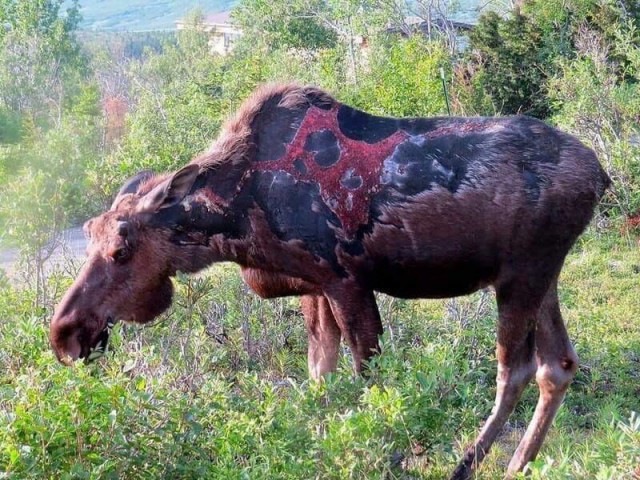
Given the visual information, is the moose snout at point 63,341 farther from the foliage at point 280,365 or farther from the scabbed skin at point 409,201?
the scabbed skin at point 409,201

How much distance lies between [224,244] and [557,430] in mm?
2390

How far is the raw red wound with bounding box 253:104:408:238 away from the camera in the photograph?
489 centimetres

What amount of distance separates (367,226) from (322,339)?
3.20 feet

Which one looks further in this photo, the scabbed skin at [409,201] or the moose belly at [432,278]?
the moose belly at [432,278]

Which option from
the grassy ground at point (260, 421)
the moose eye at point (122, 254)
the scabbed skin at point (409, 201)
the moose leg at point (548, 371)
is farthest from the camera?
the moose eye at point (122, 254)

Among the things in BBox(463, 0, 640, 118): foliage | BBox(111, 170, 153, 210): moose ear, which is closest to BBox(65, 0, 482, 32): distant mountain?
BBox(463, 0, 640, 118): foliage

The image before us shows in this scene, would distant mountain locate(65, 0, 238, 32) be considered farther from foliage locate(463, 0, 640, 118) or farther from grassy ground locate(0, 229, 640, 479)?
grassy ground locate(0, 229, 640, 479)

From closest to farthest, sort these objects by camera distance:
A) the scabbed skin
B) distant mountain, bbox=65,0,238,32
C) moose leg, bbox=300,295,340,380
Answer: the scabbed skin, moose leg, bbox=300,295,340,380, distant mountain, bbox=65,0,238,32

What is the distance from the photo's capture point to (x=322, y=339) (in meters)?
5.52

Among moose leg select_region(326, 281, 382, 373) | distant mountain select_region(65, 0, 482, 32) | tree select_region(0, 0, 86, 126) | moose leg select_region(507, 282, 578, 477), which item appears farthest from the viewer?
distant mountain select_region(65, 0, 482, 32)

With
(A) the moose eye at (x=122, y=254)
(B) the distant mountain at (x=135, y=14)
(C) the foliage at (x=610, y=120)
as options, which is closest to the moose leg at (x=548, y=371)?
(A) the moose eye at (x=122, y=254)

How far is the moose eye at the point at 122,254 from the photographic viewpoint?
16.7 ft

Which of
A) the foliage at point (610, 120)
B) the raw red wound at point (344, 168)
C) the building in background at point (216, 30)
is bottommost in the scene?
the building in background at point (216, 30)

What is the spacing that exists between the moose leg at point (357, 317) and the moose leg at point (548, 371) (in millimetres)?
1024
